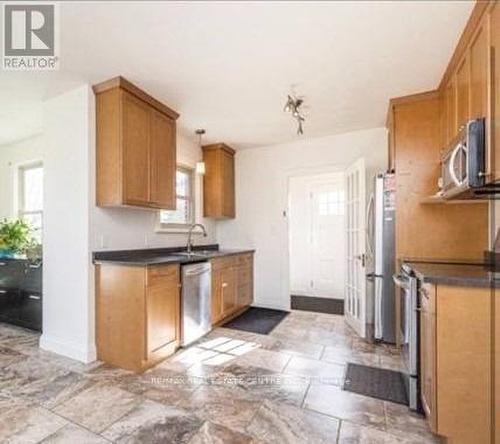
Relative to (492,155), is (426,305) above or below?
below

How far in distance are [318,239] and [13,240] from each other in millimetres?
4538

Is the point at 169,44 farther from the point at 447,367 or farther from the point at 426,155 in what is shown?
the point at 447,367

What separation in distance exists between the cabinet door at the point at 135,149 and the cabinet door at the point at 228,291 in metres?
1.44

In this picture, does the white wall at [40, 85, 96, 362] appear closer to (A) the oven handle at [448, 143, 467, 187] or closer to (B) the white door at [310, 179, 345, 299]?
(A) the oven handle at [448, 143, 467, 187]

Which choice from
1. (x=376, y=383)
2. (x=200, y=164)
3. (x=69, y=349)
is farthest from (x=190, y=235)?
(x=376, y=383)

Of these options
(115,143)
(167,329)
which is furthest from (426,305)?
(115,143)

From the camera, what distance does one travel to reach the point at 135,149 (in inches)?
108

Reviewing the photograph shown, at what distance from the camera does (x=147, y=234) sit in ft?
11.1

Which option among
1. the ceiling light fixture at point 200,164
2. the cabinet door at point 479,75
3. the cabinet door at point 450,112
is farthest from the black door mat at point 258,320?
the cabinet door at point 479,75

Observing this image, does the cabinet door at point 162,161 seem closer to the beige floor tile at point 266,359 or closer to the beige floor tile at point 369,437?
the beige floor tile at point 266,359

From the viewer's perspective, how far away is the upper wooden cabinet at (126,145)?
102 inches

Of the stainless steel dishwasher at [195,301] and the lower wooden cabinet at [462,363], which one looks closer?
the lower wooden cabinet at [462,363]

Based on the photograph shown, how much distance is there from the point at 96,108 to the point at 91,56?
22.2 inches

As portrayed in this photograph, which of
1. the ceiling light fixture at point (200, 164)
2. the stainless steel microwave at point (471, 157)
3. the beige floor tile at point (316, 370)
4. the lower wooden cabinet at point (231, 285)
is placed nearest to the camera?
the stainless steel microwave at point (471, 157)
